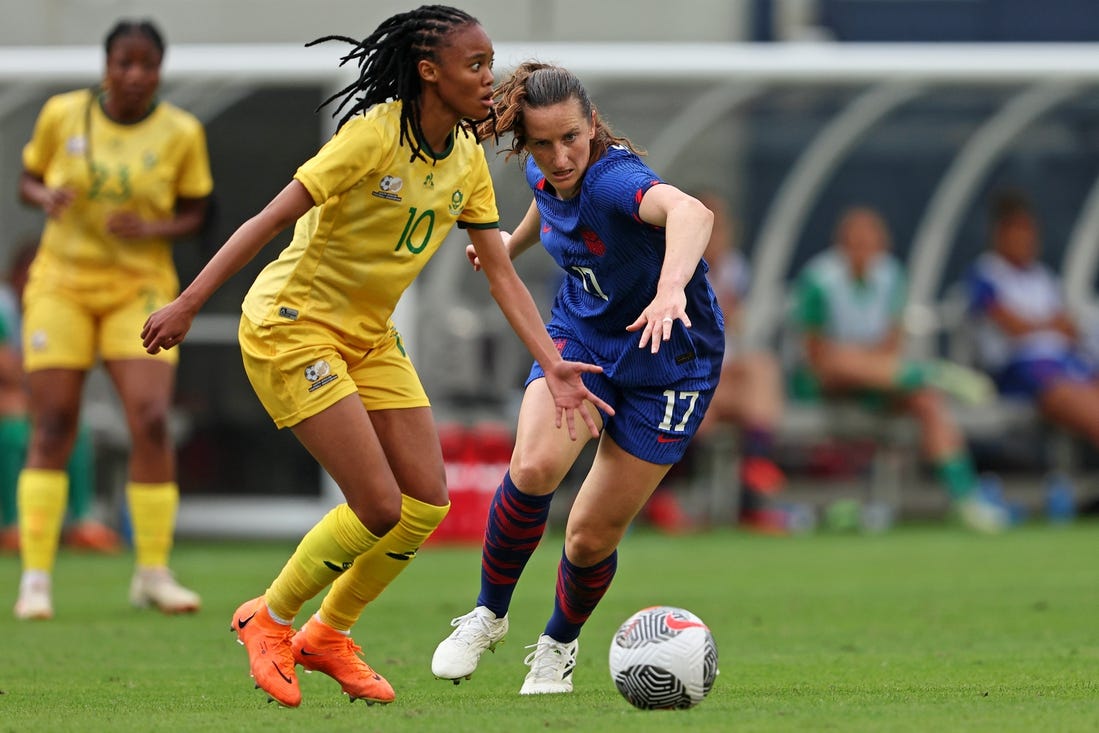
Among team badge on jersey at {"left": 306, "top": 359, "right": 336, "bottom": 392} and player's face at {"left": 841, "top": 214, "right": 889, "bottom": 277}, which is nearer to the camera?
team badge on jersey at {"left": 306, "top": 359, "right": 336, "bottom": 392}

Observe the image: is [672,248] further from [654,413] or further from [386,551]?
[386,551]

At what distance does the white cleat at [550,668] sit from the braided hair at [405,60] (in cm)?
160

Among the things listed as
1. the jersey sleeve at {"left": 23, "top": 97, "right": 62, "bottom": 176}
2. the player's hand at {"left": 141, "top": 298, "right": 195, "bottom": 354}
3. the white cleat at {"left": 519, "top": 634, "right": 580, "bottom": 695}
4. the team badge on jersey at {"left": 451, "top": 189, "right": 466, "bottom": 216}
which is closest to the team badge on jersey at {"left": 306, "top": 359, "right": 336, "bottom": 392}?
the player's hand at {"left": 141, "top": 298, "right": 195, "bottom": 354}

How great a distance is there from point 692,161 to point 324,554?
918 centimetres

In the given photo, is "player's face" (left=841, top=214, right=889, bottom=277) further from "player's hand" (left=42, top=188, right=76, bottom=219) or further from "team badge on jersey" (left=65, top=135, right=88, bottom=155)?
"player's hand" (left=42, top=188, right=76, bottom=219)

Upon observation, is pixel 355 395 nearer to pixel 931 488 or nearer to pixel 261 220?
pixel 261 220

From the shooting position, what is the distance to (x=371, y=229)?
5.35 meters

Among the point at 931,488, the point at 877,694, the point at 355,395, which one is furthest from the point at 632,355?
the point at 931,488

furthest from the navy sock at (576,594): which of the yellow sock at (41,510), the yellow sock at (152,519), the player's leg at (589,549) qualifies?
the yellow sock at (41,510)

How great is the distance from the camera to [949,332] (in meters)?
14.9

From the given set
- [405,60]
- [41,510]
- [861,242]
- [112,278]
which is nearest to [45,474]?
[41,510]

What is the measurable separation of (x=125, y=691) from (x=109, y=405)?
7596 mm

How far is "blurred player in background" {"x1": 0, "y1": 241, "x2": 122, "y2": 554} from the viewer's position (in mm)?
11828

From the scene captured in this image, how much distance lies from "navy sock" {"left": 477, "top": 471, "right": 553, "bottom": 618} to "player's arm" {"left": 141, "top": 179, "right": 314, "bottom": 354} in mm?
1167
